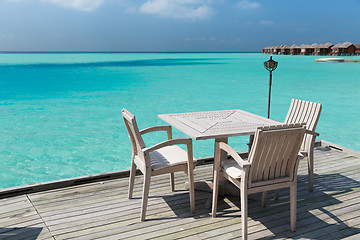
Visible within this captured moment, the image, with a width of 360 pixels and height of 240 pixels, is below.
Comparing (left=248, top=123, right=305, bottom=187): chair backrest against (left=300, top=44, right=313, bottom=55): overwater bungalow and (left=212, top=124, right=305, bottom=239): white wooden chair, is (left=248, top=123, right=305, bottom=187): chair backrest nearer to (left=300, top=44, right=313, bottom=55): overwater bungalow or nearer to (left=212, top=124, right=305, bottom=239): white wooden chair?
(left=212, top=124, right=305, bottom=239): white wooden chair

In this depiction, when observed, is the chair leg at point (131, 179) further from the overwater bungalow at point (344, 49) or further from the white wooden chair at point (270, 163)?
the overwater bungalow at point (344, 49)

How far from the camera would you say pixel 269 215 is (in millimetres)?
2934

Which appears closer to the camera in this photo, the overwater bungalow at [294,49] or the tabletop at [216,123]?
the tabletop at [216,123]

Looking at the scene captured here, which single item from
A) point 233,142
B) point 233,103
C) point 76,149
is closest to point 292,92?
point 233,103

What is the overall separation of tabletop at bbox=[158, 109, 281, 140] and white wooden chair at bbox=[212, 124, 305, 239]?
26cm

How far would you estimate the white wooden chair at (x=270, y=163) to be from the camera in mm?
2412

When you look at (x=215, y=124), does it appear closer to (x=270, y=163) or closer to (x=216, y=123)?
(x=216, y=123)

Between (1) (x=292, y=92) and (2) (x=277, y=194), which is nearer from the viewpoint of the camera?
(2) (x=277, y=194)

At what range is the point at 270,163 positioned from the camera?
2.54 metres

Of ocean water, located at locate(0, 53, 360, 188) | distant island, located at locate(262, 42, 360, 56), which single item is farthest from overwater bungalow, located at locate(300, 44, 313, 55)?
ocean water, located at locate(0, 53, 360, 188)

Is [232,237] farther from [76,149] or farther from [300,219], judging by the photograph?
[76,149]

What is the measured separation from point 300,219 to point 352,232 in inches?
15.9

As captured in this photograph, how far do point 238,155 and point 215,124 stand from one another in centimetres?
80

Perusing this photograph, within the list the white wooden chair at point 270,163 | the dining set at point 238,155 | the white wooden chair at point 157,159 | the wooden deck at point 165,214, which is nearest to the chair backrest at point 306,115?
the dining set at point 238,155
